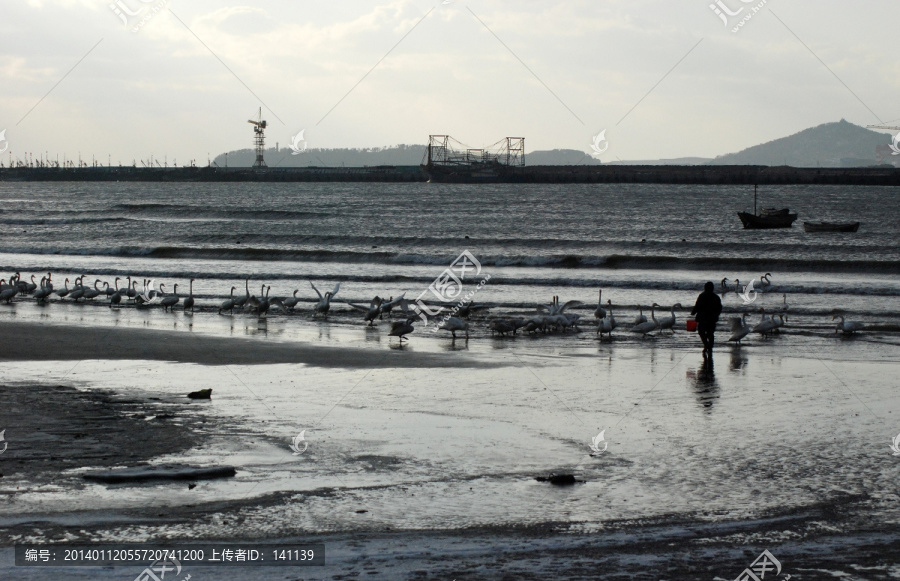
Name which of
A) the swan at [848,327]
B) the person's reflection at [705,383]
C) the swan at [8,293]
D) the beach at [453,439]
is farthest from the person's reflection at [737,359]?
the swan at [8,293]

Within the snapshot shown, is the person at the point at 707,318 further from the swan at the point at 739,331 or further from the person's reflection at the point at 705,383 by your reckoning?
the swan at the point at 739,331

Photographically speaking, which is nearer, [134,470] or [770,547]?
[770,547]

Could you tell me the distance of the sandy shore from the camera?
6383mm

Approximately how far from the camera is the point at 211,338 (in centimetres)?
1747

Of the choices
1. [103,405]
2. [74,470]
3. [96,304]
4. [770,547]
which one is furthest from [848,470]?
[96,304]

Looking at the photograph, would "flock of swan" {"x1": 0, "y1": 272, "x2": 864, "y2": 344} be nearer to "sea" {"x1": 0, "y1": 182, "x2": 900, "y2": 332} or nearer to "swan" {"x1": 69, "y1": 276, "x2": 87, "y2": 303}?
"swan" {"x1": 69, "y1": 276, "x2": 87, "y2": 303}

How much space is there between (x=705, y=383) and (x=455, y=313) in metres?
6.88

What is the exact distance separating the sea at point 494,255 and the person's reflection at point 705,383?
640cm

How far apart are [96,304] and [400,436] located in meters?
16.4

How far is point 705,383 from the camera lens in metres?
12.9

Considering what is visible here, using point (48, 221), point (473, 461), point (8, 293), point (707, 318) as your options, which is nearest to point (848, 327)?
point (707, 318)

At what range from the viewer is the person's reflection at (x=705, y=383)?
38.2 feet

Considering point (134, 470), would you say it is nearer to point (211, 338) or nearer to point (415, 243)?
point (211, 338)

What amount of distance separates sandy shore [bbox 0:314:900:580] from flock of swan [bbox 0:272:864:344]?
2735 mm
